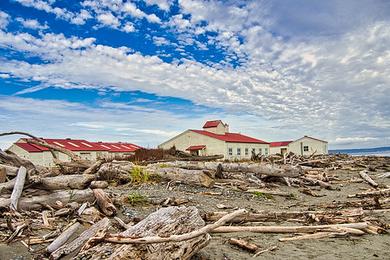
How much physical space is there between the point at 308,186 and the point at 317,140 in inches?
1872

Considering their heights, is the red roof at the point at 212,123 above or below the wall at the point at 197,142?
above

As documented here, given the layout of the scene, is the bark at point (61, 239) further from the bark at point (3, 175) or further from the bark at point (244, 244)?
the bark at point (3, 175)

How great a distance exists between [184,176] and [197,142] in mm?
35374

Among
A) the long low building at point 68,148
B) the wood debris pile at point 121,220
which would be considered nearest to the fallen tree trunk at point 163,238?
the wood debris pile at point 121,220

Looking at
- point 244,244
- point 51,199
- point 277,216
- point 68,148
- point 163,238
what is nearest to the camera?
point 163,238

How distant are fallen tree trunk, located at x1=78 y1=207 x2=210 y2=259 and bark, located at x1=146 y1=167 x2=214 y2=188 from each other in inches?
257

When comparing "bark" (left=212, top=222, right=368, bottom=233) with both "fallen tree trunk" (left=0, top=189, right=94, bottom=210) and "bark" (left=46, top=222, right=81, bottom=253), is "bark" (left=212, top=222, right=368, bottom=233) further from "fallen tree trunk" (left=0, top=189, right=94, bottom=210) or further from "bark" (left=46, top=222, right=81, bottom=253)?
"fallen tree trunk" (left=0, top=189, right=94, bottom=210)

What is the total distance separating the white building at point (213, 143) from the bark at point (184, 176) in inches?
1300

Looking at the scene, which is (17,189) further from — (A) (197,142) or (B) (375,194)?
(A) (197,142)

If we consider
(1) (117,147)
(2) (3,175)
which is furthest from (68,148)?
(2) (3,175)

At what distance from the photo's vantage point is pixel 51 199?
7184mm

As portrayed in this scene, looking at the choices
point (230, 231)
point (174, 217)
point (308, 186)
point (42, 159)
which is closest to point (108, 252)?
point (174, 217)

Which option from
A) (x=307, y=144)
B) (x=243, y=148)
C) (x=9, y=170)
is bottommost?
(x=9, y=170)

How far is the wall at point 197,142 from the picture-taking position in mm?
45375
